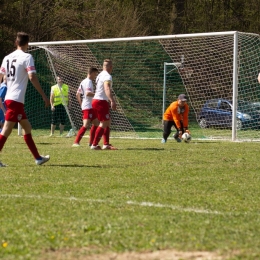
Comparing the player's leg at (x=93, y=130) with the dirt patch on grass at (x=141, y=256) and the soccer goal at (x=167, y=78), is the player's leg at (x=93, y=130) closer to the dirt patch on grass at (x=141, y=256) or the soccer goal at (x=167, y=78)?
the soccer goal at (x=167, y=78)

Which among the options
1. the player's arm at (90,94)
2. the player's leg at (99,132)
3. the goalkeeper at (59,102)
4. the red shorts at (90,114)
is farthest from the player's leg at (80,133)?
the goalkeeper at (59,102)

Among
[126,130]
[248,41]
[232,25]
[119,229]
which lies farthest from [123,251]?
[232,25]

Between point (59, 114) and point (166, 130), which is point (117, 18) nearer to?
point (59, 114)

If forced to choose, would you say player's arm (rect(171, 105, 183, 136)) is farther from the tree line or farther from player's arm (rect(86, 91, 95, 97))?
the tree line

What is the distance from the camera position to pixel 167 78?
25047 mm

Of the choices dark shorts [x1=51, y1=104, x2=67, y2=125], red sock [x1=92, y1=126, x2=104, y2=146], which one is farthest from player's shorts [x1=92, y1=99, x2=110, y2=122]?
dark shorts [x1=51, y1=104, x2=67, y2=125]

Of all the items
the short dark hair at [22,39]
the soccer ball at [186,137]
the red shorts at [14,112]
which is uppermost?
the short dark hair at [22,39]

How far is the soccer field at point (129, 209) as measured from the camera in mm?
5102

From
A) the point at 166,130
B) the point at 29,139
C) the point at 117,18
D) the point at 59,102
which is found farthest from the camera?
the point at 117,18

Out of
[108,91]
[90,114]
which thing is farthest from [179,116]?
[108,91]

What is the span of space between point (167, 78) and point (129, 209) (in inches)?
732

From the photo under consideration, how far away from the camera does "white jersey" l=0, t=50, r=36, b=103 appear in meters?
10.5

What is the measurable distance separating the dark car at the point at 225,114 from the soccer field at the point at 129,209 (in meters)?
9.26

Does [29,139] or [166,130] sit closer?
[29,139]
